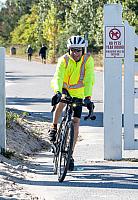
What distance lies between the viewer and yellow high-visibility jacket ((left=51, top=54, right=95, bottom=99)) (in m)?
9.09

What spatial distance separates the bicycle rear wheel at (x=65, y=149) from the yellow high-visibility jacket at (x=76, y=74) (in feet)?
1.77

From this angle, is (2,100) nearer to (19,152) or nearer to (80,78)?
(19,152)

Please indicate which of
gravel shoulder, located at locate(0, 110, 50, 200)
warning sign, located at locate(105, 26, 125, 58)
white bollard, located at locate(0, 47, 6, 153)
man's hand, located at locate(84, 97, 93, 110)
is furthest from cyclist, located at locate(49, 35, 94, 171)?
white bollard, located at locate(0, 47, 6, 153)

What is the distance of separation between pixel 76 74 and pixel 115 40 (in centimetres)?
122

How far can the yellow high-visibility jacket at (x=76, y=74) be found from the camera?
29.8ft

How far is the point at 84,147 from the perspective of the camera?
486 inches

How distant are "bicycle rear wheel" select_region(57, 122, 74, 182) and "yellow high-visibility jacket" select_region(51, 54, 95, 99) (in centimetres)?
54

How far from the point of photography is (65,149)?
8.79 meters

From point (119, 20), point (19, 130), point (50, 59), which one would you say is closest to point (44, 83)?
point (19, 130)

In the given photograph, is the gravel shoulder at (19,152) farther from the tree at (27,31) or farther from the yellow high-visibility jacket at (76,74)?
the tree at (27,31)

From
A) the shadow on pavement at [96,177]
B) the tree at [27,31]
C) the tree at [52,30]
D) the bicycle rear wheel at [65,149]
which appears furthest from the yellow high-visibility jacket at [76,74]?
the tree at [27,31]

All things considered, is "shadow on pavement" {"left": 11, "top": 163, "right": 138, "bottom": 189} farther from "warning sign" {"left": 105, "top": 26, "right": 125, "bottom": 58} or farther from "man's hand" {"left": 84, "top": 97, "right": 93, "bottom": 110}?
"warning sign" {"left": 105, "top": 26, "right": 125, "bottom": 58}

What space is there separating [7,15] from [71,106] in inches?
4150

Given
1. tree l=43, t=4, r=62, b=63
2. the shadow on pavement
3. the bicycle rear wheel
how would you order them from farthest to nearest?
tree l=43, t=4, r=62, b=63 → the bicycle rear wheel → the shadow on pavement
